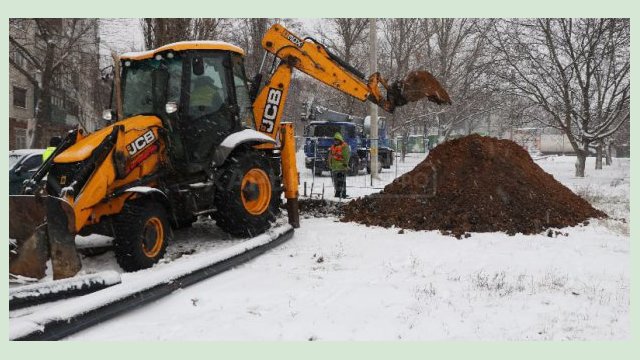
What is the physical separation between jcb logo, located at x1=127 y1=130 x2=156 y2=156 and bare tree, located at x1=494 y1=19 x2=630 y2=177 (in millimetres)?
17758

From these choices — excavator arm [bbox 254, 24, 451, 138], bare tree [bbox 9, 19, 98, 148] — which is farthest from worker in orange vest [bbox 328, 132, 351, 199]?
bare tree [bbox 9, 19, 98, 148]

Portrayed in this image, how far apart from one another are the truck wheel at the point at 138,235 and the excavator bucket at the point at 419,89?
16.3 feet

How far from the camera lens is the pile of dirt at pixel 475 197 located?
881 centimetres

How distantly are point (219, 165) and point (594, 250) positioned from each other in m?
5.56

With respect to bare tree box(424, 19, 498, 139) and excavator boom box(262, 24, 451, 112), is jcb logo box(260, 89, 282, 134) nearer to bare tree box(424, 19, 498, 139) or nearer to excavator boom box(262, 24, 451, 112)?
excavator boom box(262, 24, 451, 112)

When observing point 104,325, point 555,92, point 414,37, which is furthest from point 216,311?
point 414,37

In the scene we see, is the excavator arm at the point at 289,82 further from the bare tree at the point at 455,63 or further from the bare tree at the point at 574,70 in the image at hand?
the bare tree at the point at 455,63

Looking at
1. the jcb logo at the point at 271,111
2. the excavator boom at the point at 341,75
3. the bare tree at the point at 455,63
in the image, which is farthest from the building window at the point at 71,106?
the excavator boom at the point at 341,75

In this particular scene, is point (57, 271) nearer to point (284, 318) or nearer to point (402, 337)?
A: point (284, 318)

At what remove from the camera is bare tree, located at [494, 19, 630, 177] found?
1947 cm

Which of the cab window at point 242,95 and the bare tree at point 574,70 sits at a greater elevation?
the bare tree at point 574,70

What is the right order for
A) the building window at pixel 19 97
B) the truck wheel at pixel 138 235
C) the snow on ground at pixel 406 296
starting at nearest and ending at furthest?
the snow on ground at pixel 406 296 → the truck wheel at pixel 138 235 → the building window at pixel 19 97

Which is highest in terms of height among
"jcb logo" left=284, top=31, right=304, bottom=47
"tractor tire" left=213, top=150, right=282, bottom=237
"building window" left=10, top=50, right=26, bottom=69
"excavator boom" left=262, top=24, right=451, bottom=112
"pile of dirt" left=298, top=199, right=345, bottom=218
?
"building window" left=10, top=50, right=26, bottom=69

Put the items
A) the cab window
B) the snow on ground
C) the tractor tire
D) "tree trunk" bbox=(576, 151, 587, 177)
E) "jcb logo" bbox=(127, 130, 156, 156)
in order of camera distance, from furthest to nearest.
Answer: "tree trunk" bbox=(576, 151, 587, 177)
the cab window
the tractor tire
"jcb logo" bbox=(127, 130, 156, 156)
the snow on ground
